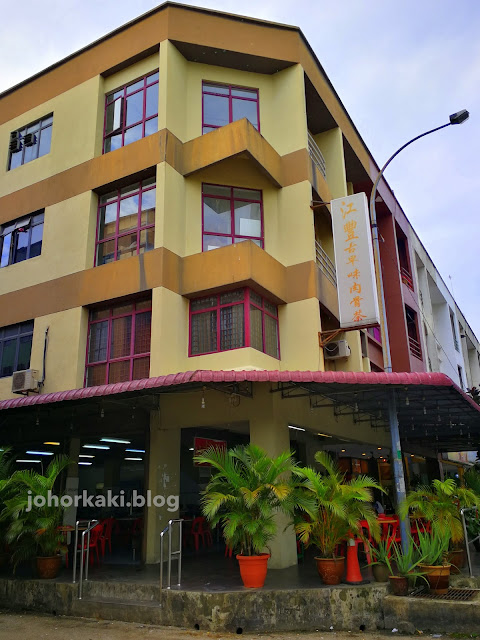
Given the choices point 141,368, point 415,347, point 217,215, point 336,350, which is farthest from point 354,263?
point 415,347

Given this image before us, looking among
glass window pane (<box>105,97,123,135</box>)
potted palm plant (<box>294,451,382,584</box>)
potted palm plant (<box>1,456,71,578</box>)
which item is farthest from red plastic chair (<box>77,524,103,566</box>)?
glass window pane (<box>105,97,123,135</box>)

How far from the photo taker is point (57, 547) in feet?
36.1

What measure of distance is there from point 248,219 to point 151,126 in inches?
151

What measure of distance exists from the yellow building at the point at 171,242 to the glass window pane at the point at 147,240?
5cm

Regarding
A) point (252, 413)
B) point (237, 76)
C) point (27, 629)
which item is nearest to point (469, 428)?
point (252, 413)

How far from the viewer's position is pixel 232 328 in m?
13.7

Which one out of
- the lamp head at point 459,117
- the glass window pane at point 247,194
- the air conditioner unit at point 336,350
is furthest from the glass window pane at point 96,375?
the lamp head at point 459,117

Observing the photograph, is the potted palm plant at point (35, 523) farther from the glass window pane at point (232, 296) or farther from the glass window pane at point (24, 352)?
the glass window pane at point (232, 296)

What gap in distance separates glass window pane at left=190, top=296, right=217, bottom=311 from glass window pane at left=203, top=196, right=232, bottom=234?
7.00 ft

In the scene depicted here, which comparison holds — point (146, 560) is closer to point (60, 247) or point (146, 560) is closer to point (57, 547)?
point (57, 547)

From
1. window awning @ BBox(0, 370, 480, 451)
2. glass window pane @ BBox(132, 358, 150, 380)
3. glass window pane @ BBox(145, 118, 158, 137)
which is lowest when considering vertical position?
window awning @ BBox(0, 370, 480, 451)

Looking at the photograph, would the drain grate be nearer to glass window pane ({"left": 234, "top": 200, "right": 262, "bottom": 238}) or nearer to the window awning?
the window awning

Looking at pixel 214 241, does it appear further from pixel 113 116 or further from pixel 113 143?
pixel 113 116

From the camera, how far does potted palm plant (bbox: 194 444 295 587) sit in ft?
30.1
